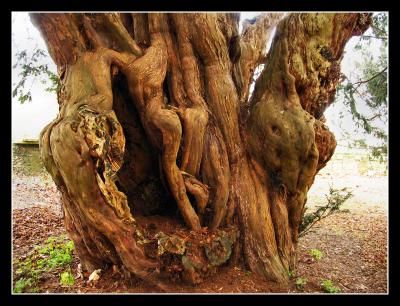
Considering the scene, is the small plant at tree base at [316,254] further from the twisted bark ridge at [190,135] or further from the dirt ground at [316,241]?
the twisted bark ridge at [190,135]

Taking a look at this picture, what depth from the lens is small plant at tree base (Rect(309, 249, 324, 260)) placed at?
4.57 m

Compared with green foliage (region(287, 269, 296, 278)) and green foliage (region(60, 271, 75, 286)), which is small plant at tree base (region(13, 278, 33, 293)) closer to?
green foliage (region(60, 271, 75, 286))

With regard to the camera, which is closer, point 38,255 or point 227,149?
point 227,149

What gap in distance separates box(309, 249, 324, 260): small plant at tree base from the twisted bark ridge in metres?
1.23

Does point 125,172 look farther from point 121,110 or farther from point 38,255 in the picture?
point 38,255

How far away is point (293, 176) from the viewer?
323cm

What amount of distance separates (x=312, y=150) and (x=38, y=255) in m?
3.61

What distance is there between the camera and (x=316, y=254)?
4.65 meters

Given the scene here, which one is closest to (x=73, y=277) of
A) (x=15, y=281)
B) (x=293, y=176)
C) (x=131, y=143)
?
(x=15, y=281)

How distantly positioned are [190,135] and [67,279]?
2.03 m

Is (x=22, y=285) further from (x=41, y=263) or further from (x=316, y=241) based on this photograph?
(x=316, y=241)

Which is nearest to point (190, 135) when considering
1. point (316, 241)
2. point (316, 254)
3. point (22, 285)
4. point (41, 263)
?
point (22, 285)

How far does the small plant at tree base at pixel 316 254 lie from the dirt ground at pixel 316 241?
0.18 feet

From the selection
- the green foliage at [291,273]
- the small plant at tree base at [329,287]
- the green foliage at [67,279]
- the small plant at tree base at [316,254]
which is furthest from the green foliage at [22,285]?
the small plant at tree base at [316,254]
